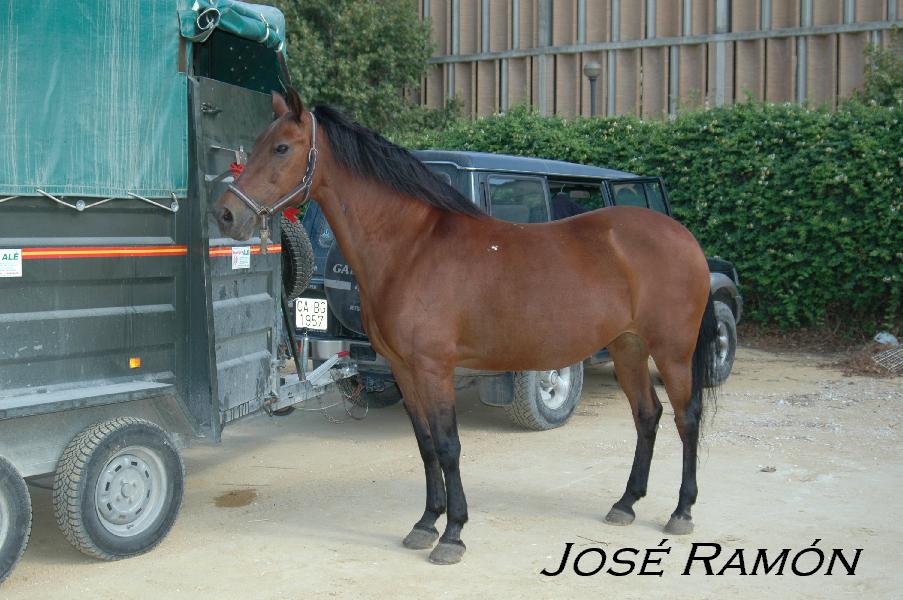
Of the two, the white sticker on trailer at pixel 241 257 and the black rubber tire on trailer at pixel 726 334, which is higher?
the white sticker on trailer at pixel 241 257

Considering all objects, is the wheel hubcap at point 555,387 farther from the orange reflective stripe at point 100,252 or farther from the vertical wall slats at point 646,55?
the vertical wall slats at point 646,55

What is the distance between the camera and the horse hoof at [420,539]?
4.75 metres

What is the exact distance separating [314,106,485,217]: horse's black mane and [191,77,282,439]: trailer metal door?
548mm

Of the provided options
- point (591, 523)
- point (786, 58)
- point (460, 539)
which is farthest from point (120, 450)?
point (786, 58)

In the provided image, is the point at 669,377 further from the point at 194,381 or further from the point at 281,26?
the point at 281,26

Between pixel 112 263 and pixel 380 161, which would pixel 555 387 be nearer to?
pixel 380 161

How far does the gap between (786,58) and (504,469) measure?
12.5m

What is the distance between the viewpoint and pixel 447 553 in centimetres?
454

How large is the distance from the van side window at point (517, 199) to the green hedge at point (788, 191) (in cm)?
470

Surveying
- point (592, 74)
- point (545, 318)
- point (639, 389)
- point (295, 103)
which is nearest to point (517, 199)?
point (639, 389)

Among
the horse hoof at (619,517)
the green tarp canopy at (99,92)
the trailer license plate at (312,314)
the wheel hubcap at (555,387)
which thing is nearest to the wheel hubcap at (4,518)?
the green tarp canopy at (99,92)

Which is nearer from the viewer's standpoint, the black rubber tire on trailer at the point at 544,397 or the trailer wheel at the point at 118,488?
the trailer wheel at the point at 118,488

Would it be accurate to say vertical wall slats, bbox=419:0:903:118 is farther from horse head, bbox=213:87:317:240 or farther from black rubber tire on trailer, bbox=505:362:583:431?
horse head, bbox=213:87:317:240

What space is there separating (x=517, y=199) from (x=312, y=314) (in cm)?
181
